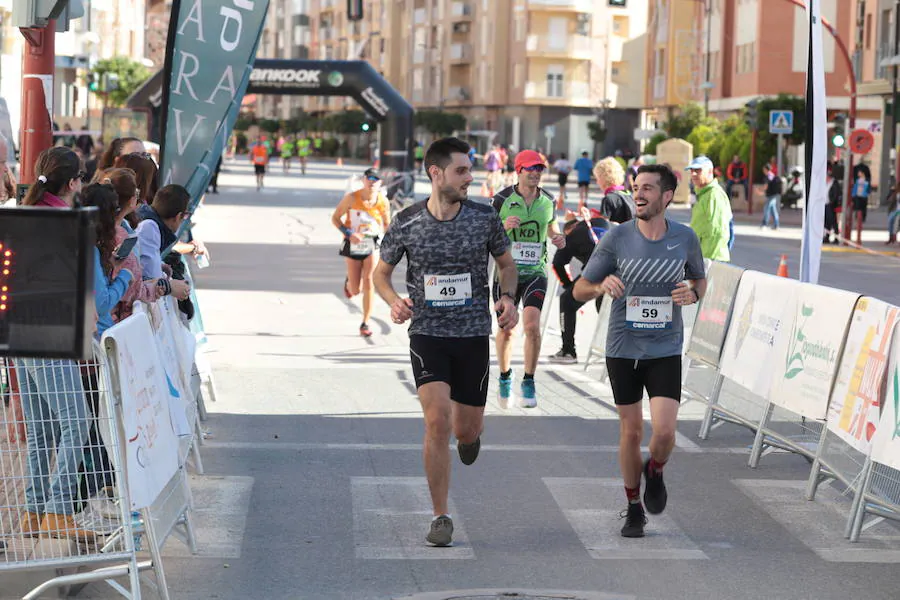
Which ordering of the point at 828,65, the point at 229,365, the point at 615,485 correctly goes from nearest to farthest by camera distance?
the point at 615,485, the point at 229,365, the point at 828,65

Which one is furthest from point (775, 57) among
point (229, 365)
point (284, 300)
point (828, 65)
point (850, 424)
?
point (850, 424)

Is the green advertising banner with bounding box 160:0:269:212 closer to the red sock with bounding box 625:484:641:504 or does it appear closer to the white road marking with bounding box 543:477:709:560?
the white road marking with bounding box 543:477:709:560

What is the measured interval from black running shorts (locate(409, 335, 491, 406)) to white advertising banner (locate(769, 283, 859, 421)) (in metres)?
2.14

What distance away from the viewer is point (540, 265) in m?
11.8

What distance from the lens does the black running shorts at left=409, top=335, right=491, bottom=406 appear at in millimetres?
7652

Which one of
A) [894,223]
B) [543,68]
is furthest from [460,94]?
[894,223]

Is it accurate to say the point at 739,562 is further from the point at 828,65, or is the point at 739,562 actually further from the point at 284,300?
the point at 828,65

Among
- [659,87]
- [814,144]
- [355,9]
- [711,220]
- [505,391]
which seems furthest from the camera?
[659,87]

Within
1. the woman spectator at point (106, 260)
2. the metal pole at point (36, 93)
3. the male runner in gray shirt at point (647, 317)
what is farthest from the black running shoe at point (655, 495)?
the metal pole at point (36, 93)

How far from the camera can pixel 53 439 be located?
6.30 m

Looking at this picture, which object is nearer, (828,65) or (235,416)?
(235,416)

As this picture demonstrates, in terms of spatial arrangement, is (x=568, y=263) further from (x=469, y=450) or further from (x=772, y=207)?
(x=772, y=207)

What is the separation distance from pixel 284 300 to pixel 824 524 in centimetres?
1227

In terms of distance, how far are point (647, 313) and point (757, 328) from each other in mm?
2408
